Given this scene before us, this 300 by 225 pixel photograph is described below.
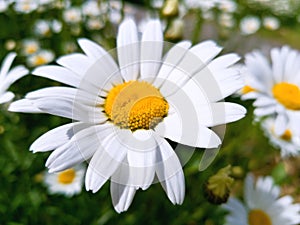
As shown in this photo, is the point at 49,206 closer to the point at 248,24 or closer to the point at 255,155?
the point at 255,155

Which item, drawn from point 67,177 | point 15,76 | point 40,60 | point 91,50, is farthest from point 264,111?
point 40,60

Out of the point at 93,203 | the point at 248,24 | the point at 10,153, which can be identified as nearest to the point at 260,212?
the point at 93,203

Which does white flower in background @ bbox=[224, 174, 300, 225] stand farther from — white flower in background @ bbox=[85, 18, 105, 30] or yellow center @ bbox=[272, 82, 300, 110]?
white flower in background @ bbox=[85, 18, 105, 30]

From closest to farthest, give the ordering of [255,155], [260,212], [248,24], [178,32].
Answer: [260,212]
[178,32]
[255,155]
[248,24]

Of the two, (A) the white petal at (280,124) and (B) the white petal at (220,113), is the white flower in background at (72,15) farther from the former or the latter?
(B) the white petal at (220,113)

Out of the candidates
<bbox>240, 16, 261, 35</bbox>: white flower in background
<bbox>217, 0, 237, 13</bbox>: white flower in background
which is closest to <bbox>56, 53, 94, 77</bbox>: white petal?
<bbox>217, 0, 237, 13</bbox>: white flower in background

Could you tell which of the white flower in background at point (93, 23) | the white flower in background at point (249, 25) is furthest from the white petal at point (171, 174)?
the white flower in background at point (249, 25)
